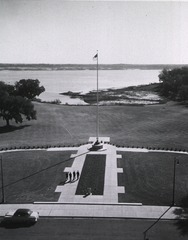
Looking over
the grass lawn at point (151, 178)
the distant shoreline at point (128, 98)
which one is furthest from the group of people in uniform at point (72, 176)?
the distant shoreline at point (128, 98)

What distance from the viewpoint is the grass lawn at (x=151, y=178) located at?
33.2 m

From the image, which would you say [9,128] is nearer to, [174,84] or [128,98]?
[128,98]

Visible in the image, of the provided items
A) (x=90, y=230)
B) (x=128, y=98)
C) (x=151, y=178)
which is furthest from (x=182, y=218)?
(x=128, y=98)

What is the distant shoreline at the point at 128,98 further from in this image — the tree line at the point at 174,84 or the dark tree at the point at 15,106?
the dark tree at the point at 15,106

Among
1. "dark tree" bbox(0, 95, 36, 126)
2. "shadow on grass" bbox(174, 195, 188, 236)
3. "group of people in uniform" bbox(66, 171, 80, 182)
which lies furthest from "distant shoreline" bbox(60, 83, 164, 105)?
"shadow on grass" bbox(174, 195, 188, 236)

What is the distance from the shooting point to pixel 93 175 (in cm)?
3875

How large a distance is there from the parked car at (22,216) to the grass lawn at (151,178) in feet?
31.1

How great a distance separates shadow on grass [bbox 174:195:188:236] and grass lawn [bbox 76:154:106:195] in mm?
8602

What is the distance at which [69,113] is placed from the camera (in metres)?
84.6

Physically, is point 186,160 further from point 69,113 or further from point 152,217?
point 69,113

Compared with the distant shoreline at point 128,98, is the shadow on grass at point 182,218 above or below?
below

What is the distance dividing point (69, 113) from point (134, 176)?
48187 millimetres

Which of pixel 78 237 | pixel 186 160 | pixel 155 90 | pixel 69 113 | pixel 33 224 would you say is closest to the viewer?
pixel 78 237

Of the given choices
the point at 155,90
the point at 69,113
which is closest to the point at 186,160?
the point at 69,113
